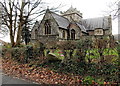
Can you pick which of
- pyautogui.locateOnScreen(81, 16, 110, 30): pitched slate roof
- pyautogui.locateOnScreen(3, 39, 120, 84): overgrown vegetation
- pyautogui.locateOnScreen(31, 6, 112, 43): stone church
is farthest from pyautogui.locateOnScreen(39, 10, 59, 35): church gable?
pyautogui.locateOnScreen(3, 39, 120, 84): overgrown vegetation

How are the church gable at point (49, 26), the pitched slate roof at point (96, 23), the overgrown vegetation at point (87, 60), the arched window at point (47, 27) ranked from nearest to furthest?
the overgrown vegetation at point (87, 60) < the church gable at point (49, 26) < the arched window at point (47, 27) < the pitched slate roof at point (96, 23)

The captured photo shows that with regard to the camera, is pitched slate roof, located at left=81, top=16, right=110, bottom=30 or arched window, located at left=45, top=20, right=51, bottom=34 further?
pitched slate roof, located at left=81, top=16, right=110, bottom=30

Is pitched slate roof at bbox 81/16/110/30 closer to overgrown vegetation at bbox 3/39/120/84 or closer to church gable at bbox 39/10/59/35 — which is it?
church gable at bbox 39/10/59/35

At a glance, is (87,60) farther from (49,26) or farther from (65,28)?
(49,26)

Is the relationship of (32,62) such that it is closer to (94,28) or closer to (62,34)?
(62,34)

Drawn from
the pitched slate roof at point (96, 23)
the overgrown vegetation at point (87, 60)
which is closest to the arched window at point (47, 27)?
the pitched slate roof at point (96, 23)

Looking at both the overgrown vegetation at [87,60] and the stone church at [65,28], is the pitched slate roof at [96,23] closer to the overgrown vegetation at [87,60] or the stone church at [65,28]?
the stone church at [65,28]

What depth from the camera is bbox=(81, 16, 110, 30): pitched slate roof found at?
35.5 metres

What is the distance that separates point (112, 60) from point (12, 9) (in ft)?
54.4

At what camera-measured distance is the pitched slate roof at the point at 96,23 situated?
117ft

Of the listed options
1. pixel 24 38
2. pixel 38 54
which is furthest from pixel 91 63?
pixel 24 38

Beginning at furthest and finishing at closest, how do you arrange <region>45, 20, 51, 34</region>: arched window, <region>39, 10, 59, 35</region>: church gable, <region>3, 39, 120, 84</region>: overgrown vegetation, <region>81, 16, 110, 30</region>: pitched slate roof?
<region>81, 16, 110, 30</region>: pitched slate roof
<region>45, 20, 51, 34</region>: arched window
<region>39, 10, 59, 35</region>: church gable
<region>3, 39, 120, 84</region>: overgrown vegetation

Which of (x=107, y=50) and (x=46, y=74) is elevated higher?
(x=107, y=50)

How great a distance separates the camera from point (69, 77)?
7.06 m
